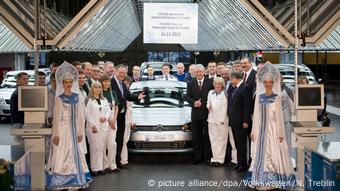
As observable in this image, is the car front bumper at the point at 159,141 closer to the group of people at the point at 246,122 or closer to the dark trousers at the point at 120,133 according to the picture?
the group of people at the point at 246,122

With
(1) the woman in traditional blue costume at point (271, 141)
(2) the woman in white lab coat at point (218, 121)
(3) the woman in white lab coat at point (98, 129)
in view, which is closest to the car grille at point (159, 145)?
(2) the woman in white lab coat at point (218, 121)

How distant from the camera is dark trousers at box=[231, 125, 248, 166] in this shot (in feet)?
33.8

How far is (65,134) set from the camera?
8.38 m

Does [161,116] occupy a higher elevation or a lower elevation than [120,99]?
lower

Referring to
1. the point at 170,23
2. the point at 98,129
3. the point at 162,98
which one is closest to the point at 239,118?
the point at 98,129

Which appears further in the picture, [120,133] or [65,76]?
[120,133]

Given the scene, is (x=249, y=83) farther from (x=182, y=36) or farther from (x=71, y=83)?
(x=182, y=36)

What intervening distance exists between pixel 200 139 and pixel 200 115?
483mm

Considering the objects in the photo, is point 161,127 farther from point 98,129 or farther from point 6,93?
point 6,93

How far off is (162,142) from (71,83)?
130 inches

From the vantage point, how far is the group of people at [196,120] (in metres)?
8.41

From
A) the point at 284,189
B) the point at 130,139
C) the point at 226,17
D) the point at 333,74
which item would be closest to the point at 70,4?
the point at 226,17

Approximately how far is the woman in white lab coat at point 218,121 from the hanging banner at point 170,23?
5.08 meters

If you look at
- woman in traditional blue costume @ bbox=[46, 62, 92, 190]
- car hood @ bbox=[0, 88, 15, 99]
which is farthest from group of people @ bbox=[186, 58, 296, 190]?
car hood @ bbox=[0, 88, 15, 99]
